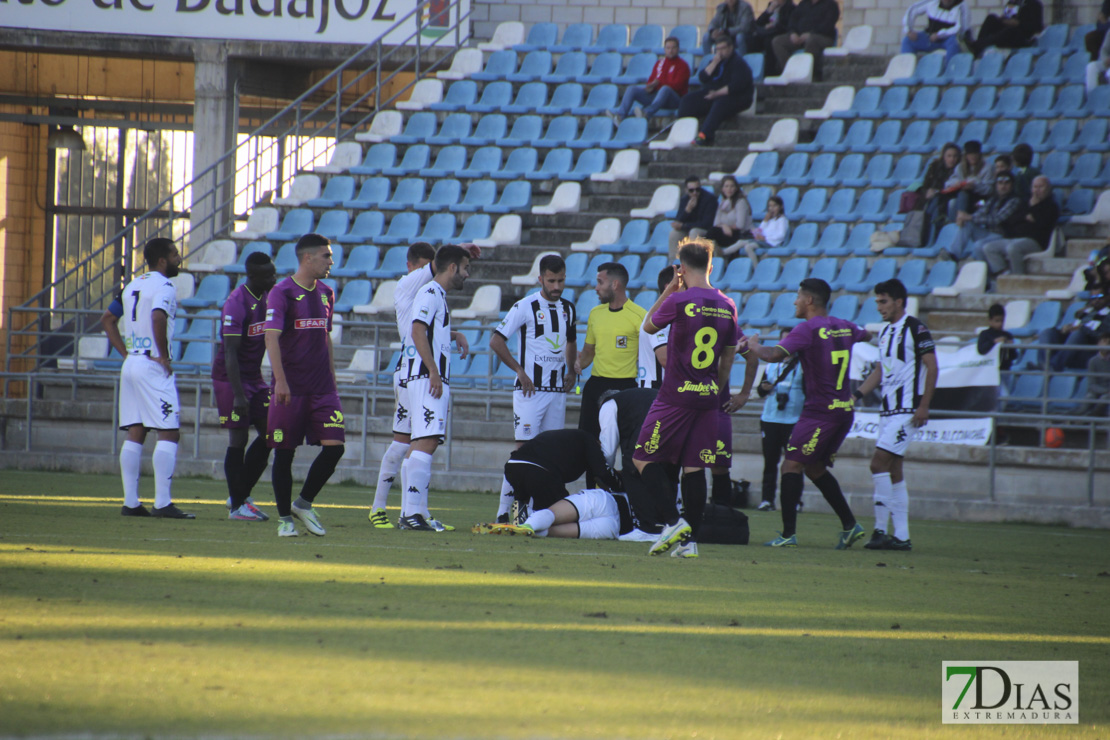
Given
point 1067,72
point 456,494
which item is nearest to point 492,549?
point 456,494

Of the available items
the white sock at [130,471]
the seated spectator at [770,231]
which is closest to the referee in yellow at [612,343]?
the white sock at [130,471]

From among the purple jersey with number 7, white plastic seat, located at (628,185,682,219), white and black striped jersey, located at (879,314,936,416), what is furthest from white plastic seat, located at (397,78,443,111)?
the purple jersey with number 7

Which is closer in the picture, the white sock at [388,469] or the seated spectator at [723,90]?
the white sock at [388,469]

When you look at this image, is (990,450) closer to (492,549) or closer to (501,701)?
(492,549)

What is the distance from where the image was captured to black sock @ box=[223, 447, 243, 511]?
8.73m

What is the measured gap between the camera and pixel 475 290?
Result: 57.5 ft

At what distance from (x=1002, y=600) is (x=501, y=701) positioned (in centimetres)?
370

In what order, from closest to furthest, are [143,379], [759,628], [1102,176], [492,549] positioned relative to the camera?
1. [759,628]
2. [492,549]
3. [143,379]
4. [1102,176]

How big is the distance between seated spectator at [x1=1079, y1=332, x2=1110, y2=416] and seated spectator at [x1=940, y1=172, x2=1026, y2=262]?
10.0 feet

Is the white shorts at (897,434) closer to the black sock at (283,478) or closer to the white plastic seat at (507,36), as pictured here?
the black sock at (283,478)

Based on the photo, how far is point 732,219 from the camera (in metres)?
16.6

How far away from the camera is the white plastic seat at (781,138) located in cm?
1845

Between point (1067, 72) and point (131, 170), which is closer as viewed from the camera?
point (1067, 72)

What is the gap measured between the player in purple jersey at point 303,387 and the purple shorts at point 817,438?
318 centimetres
